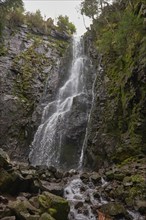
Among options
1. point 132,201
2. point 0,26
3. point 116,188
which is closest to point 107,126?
point 116,188

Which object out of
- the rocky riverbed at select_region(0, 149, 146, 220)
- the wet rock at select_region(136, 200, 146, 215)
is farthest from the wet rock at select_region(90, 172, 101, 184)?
the wet rock at select_region(136, 200, 146, 215)

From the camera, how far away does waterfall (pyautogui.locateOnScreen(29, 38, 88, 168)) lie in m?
17.0

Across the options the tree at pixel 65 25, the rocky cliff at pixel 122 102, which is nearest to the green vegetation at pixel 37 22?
the tree at pixel 65 25

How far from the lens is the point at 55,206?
6996 millimetres

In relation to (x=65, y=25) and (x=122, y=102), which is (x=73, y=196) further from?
(x=65, y=25)

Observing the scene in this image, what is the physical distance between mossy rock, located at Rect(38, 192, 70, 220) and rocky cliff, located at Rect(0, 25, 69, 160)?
37.0 ft

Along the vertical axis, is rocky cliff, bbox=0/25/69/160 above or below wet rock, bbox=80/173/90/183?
above

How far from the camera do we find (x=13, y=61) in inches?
955

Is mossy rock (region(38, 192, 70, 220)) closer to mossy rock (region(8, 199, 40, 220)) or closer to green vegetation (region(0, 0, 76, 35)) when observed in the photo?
mossy rock (region(8, 199, 40, 220))

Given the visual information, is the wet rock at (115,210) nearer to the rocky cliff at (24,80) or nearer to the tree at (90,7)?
the rocky cliff at (24,80)

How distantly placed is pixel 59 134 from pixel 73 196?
28.2 feet

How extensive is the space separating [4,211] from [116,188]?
489 centimetres

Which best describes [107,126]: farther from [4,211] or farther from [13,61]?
[13,61]

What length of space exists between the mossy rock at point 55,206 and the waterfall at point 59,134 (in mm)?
8880
